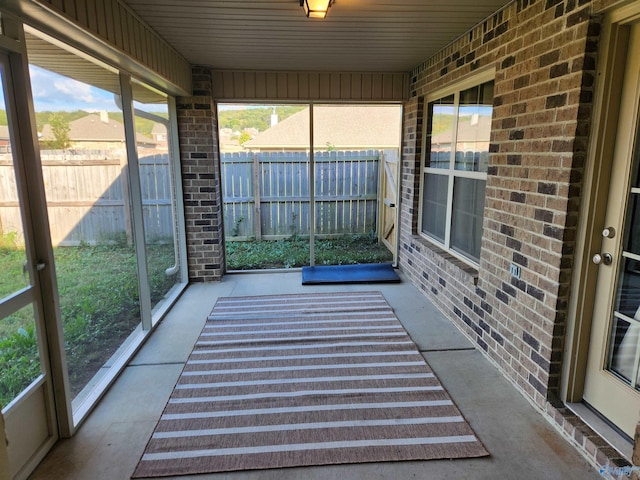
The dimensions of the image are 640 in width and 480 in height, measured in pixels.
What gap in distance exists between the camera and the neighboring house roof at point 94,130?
8.23 feet

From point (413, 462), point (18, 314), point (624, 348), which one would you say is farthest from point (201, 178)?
point (624, 348)

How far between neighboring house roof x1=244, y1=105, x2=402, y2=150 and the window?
3158mm

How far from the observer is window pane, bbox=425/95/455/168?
4.05 meters

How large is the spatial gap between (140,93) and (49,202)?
1678 mm

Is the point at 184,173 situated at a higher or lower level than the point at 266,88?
lower

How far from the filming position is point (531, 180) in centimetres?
249

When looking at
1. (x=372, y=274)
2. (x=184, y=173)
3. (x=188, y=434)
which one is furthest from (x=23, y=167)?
(x=372, y=274)

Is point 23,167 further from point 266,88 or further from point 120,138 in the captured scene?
point 266,88

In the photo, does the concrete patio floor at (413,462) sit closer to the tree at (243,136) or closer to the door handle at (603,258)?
the door handle at (603,258)

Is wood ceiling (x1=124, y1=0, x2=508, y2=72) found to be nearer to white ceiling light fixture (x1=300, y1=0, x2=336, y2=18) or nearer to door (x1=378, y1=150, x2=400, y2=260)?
white ceiling light fixture (x1=300, y1=0, x2=336, y2=18)

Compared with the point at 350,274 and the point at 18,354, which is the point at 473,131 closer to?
the point at 350,274

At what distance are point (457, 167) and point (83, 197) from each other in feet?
10.5

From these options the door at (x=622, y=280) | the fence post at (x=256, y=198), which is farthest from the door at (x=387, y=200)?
the door at (x=622, y=280)

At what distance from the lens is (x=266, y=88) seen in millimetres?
4820
